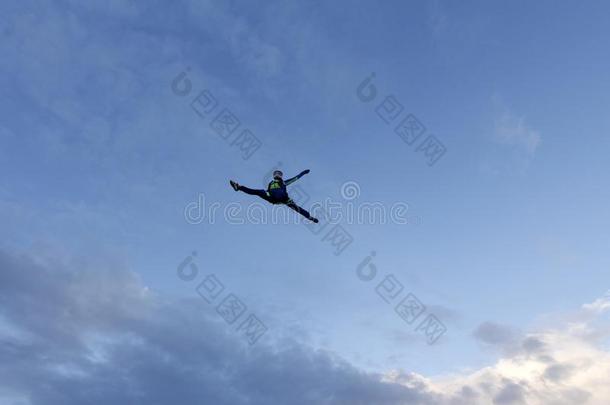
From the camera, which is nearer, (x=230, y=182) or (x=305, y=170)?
(x=230, y=182)

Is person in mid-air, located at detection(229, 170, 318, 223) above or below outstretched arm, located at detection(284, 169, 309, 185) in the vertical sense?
below

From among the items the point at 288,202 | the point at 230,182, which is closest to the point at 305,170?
the point at 288,202

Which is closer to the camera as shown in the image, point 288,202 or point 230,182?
point 230,182

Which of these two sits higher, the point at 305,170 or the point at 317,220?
the point at 305,170

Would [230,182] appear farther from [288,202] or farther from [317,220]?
[317,220]

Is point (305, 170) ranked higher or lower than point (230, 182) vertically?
higher

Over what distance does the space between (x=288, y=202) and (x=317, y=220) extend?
3.00 metres

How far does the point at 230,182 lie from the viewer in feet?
94.8

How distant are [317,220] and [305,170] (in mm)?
4035

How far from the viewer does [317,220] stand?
32.3 metres

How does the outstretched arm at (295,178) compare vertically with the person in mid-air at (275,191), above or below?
above

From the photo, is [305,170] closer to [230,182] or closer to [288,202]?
[288,202]

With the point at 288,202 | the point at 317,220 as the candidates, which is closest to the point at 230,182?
the point at 288,202

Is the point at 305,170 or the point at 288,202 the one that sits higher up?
the point at 305,170
